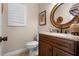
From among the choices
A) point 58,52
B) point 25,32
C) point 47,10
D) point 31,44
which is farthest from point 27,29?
point 58,52

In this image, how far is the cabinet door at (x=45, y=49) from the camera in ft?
4.61

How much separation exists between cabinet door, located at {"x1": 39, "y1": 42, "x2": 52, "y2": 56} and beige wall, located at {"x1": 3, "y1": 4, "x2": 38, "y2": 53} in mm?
175

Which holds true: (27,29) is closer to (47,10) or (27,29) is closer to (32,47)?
(32,47)

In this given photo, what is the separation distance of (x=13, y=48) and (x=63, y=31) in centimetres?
70

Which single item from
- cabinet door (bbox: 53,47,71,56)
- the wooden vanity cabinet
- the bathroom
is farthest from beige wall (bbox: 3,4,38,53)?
cabinet door (bbox: 53,47,71,56)

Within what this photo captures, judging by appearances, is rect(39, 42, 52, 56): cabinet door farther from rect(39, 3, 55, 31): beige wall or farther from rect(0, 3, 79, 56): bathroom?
rect(39, 3, 55, 31): beige wall

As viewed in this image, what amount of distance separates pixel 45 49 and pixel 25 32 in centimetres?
35

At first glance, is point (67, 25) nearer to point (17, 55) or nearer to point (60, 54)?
point (60, 54)

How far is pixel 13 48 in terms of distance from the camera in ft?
4.59

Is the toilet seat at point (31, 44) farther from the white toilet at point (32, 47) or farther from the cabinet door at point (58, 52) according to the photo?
the cabinet door at point (58, 52)

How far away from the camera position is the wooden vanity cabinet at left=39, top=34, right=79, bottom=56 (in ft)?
3.76

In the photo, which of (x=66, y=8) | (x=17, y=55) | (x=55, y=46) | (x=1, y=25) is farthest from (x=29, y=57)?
(x=66, y=8)

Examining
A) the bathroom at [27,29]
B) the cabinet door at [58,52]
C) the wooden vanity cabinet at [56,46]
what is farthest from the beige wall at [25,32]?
the cabinet door at [58,52]

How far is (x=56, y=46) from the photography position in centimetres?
141
